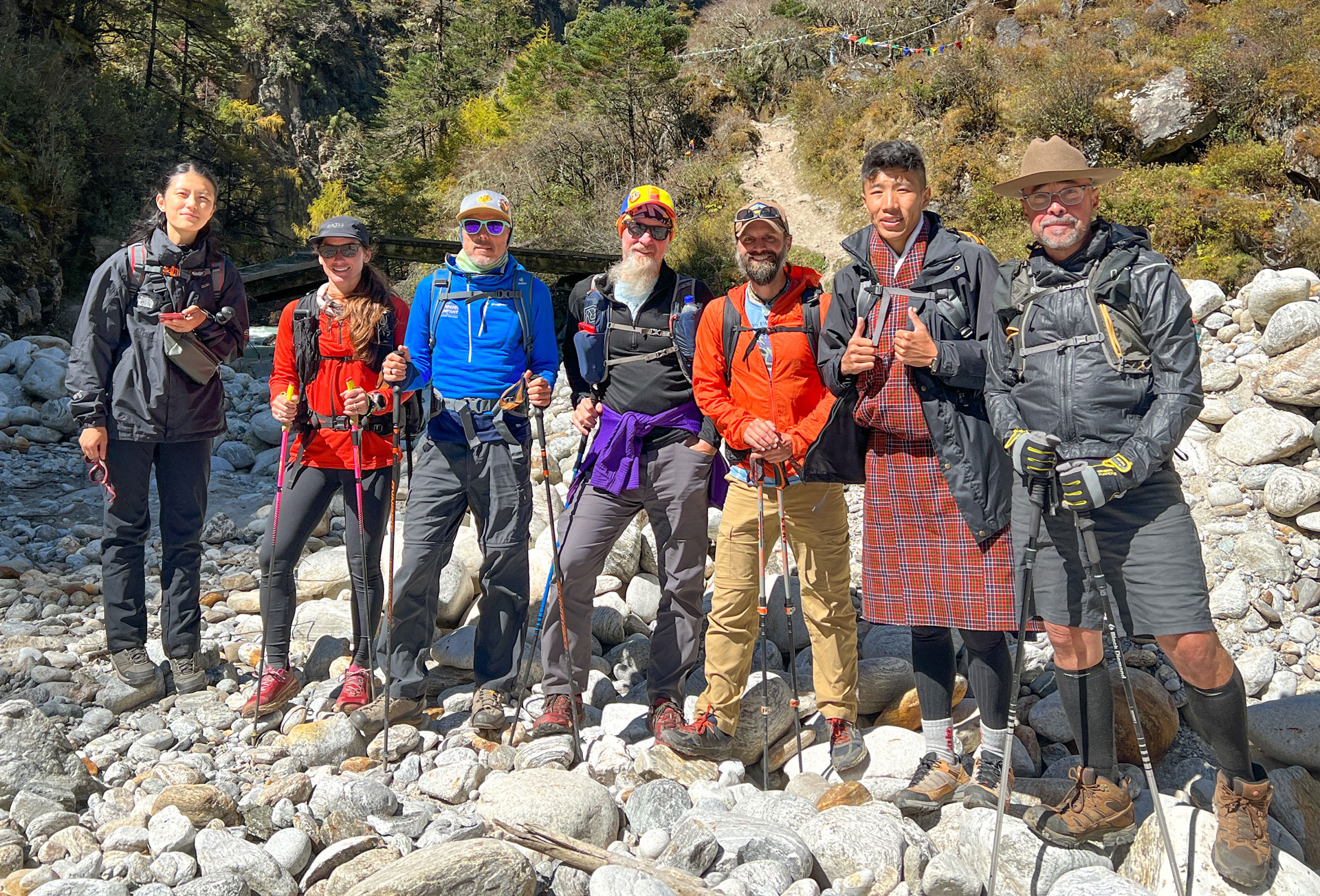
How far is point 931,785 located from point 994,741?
11.7 inches

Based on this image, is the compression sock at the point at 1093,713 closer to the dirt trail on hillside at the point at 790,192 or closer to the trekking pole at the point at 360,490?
the trekking pole at the point at 360,490

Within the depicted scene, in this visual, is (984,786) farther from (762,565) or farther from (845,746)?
(762,565)

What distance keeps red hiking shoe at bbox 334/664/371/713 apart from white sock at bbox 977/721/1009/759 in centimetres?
273

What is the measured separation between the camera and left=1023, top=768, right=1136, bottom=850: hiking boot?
310cm

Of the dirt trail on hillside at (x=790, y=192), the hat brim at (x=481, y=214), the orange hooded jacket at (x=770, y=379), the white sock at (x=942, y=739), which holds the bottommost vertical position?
the white sock at (x=942, y=739)

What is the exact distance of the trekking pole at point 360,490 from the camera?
4.12 m

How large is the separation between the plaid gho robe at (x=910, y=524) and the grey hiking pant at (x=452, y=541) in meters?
1.58

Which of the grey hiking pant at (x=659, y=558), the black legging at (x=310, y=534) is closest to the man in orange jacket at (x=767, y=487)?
the grey hiking pant at (x=659, y=558)

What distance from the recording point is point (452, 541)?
4.20 meters

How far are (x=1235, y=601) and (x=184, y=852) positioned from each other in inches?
225

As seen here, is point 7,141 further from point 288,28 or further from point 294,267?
point 288,28

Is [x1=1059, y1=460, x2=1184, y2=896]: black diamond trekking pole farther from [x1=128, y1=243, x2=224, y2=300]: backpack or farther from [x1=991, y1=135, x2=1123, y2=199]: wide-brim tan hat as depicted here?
[x1=128, y1=243, x2=224, y2=300]: backpack

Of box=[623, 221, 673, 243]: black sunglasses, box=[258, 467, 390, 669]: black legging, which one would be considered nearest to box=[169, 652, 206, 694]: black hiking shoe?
box=[258, 467, 390, 669]: black legging

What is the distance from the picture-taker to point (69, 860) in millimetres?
3154
